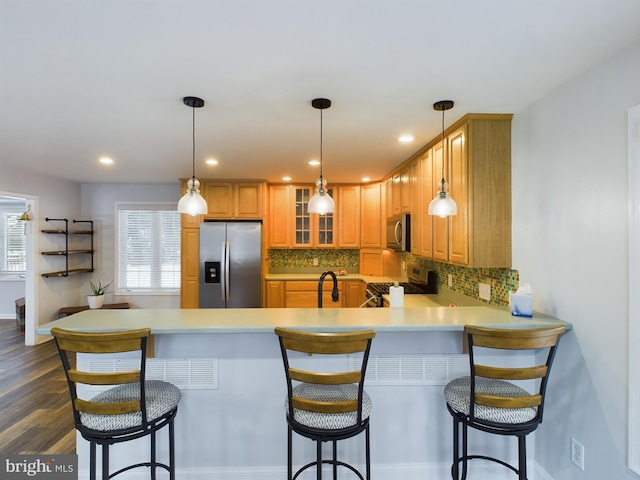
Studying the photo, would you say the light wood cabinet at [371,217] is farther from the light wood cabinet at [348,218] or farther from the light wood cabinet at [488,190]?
the light wood cabinet at [488,190]

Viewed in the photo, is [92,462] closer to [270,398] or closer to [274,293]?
[270,398]

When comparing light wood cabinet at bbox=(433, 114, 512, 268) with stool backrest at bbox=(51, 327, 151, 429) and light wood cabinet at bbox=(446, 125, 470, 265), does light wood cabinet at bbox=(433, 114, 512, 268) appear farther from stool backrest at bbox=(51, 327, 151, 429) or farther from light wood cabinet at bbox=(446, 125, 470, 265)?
stool backrest at bbox=(51, 327, 151, 429)

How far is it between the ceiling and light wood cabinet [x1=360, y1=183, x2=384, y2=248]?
6.85 feet

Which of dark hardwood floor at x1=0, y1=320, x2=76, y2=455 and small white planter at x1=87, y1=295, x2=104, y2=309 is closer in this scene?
dark hardwood floor at x1=0, y1=320, x2=76, y2=455

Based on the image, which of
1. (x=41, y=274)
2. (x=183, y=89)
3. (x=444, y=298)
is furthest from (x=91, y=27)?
(x=41, y=274)

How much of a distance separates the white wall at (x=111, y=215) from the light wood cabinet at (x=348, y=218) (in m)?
2.57

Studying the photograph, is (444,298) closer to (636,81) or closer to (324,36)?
(636,81)

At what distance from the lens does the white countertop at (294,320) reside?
1.80m

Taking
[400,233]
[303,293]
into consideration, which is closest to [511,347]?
[400,233]

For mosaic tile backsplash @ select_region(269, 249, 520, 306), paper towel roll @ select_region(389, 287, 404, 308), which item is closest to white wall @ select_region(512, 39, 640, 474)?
mosaic tile backsplash @ select_region(269, 249, 520, 306)

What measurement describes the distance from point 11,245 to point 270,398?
6.87m

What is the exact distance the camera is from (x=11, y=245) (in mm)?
6289

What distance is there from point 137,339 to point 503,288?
238 cm

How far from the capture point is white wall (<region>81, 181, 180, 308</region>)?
548cm
